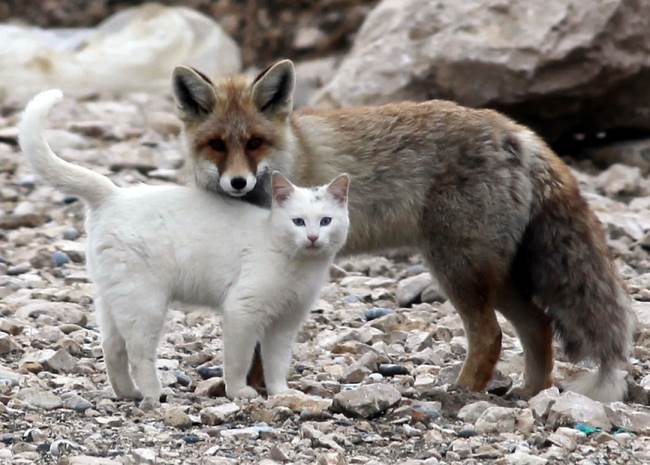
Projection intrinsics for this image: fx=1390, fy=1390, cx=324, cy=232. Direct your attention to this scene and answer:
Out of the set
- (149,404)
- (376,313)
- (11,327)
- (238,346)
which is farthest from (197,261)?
(376,313)

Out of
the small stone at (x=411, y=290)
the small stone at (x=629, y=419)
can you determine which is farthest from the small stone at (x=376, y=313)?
the small stone at (x=629, y=419)

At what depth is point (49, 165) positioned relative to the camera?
668 centimetres

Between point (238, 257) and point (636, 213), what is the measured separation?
5.31 metres

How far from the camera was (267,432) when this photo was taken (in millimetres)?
5895

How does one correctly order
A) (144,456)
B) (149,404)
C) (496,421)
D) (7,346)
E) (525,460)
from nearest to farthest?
(144,456) → (525,460) → (496,421) → (149,404) → (7,346)

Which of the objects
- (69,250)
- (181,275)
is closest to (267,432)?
(181,275)

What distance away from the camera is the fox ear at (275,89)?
7.49m

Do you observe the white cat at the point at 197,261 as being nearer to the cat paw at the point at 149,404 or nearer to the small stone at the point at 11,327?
the cat paw at the point at 149,404

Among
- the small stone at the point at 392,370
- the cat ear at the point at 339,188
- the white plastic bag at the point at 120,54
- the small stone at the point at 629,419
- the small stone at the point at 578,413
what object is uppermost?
the cat ear at the point at 339,188

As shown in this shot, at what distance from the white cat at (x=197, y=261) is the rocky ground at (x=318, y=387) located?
A: 0.24m

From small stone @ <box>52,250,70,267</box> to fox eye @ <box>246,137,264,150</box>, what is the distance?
2.89m

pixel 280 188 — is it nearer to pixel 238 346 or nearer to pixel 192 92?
pixel 238 346

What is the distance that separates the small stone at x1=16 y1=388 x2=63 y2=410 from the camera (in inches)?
248

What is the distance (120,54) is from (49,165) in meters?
9.13
